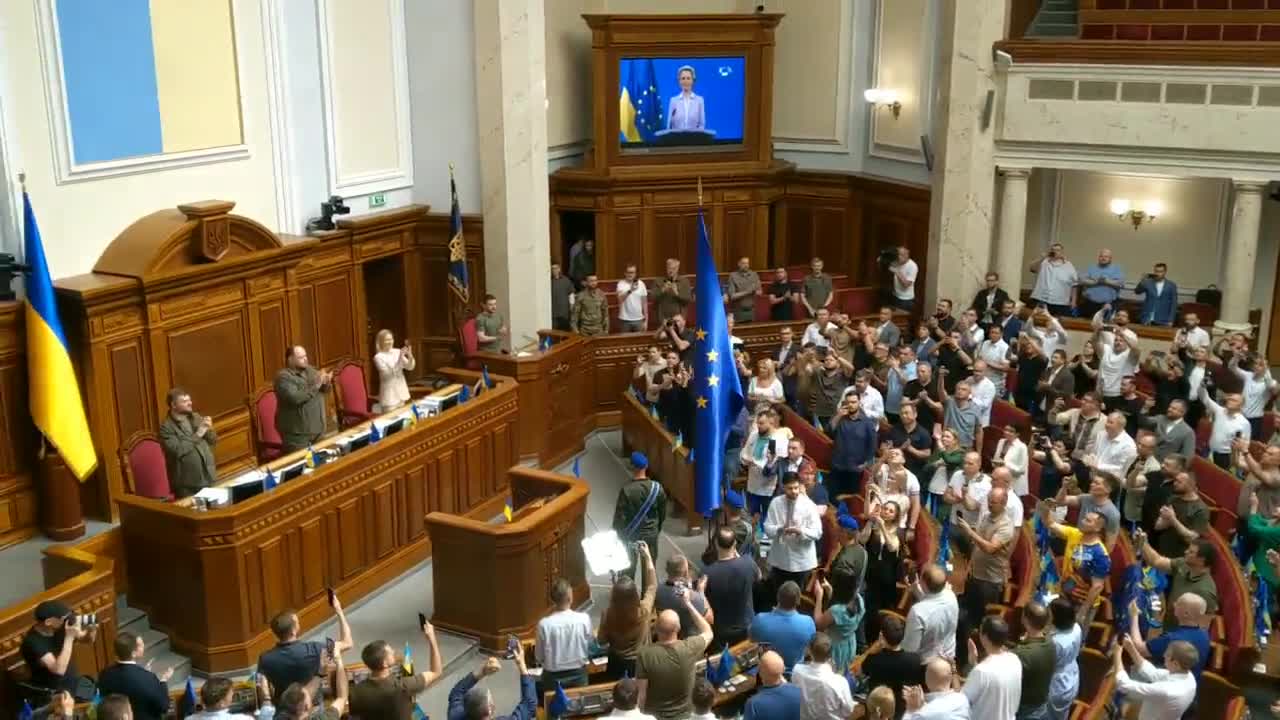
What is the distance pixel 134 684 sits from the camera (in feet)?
20.7

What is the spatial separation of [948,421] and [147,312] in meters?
7.06

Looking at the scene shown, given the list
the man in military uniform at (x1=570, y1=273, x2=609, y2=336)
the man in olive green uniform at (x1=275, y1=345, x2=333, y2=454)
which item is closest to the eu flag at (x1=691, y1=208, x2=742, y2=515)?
the man in olive green uniform at (x1=275, y1=345, x2=333, y2=454)

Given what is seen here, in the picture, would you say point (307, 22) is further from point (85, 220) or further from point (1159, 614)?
point (1159, 614)

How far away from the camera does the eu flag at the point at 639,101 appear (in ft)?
55.0

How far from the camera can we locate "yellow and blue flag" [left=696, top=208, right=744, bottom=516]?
9.34m

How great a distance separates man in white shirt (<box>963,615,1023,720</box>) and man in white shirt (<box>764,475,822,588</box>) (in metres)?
2.62

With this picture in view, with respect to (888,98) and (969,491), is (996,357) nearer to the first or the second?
(969,491)

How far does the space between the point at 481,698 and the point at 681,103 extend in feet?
41.6

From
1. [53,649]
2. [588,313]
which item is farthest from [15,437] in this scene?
[588,313]

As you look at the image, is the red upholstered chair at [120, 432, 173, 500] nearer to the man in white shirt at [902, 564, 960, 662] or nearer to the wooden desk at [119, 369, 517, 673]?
the wooden desk at [119, 369, 517, 673]

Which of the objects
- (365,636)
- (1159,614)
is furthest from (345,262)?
(1159,614)

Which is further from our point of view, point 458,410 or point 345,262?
point 345,262

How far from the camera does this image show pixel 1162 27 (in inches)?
652

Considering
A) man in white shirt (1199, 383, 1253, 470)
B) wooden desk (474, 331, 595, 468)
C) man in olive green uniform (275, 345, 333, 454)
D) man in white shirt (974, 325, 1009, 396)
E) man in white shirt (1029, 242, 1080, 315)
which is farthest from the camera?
man in white shirt (1029, 242, 1080, 315)
